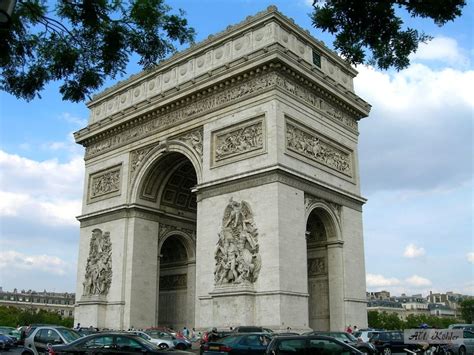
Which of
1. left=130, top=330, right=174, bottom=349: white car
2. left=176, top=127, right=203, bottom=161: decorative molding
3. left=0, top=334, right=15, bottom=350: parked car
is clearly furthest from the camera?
left=176, top=127, right=203, bottom=161: decorative molding

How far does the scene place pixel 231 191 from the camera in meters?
27.5

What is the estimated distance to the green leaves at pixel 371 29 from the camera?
8812 millimetres

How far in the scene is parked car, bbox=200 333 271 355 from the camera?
15.9 meters

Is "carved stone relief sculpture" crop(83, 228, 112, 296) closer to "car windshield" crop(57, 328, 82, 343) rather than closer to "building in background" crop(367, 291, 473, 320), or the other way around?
"car windshield" crop(57, 328, 82, 343)

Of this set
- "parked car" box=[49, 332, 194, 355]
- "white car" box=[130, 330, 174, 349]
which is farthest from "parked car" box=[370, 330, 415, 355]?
"parked car" box=[49, 332, 194, 355]

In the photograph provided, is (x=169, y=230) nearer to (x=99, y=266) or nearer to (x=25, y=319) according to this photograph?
(x=99, y=266)

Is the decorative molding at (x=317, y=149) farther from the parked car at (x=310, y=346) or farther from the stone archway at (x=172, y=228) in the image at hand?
the parked car at (x=310, y=346)

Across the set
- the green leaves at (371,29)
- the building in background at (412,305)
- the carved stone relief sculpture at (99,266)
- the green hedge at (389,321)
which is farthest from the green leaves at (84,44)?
the building in background at (412,305)

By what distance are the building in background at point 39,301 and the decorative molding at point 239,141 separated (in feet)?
372

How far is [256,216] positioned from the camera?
26.1 metres

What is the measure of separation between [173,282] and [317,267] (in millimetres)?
10648

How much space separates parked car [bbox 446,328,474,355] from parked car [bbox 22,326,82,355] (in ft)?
40.6

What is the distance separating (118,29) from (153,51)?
786 mm

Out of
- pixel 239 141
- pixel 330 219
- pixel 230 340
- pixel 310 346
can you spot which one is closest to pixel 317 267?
pixel 330 219
